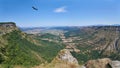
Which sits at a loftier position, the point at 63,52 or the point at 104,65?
the point at 63,52

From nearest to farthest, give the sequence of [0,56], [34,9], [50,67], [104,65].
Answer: [34,9], [50,67], [104,65], [0,56]

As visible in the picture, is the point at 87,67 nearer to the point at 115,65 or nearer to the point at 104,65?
the point at 104,65

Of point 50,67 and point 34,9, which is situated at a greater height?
point 34,9

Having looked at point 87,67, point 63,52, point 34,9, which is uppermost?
point 34,9

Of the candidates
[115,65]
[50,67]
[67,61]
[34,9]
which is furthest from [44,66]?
[34,9]

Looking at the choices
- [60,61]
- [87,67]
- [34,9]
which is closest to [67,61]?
[60,61]

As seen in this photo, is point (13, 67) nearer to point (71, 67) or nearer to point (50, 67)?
point (50, 67)

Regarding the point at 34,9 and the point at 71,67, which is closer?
the point at 34,9

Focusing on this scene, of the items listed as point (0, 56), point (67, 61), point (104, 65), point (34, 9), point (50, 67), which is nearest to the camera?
point (34, 9)

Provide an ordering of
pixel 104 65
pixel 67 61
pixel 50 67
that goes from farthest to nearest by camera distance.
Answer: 1. pixel 104 65
2. pixel 67 61
3. pixel 50 67
